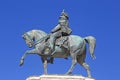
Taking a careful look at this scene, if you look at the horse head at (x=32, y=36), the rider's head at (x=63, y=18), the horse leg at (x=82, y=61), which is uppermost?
the rider's head at (x=63, y=18)

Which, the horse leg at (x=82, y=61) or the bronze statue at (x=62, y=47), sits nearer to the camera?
the bronze statue at (x=62, y=47)

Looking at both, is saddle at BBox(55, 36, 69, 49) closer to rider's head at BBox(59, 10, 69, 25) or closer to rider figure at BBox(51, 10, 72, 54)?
rider figure at BBox(51, 10, 72, 54)

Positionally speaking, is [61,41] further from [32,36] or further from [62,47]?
[32,36]

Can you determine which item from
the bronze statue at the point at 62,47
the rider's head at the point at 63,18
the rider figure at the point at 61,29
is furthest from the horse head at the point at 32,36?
the rider's head at the point at 63,18

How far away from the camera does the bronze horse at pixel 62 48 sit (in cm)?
3488

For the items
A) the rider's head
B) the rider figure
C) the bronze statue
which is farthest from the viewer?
the rider's head

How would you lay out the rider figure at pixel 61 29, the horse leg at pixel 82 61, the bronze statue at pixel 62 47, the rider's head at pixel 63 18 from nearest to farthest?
1. the bronze statue at pixel 62 47
2. the rider figure at pixel 61 29
3. the horse leg at pixel 82 61
4. the rider's head at pixel 63 18

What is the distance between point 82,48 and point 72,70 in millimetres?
1460

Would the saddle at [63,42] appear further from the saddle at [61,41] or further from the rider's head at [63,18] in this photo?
the rider's head at [63,18]

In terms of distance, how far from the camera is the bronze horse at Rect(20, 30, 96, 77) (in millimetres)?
34875

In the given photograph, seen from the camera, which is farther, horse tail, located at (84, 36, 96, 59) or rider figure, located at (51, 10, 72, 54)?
horse tail, located at (84, 36, 96, 59)

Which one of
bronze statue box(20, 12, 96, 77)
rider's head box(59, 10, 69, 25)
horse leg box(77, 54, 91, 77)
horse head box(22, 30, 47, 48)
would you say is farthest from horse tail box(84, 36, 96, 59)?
horse head box(22, 30, 47, 48)

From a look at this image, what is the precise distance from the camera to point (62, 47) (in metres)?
35.1

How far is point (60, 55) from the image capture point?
3522 cm
